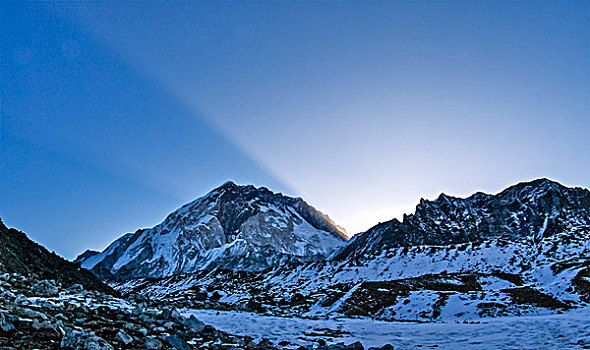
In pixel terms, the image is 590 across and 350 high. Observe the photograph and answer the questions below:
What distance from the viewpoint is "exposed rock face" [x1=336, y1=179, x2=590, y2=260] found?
123 meters

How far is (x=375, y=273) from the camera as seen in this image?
188 ft

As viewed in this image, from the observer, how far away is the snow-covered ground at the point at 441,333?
1477 cm

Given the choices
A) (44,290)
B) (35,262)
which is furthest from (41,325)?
(35,262)

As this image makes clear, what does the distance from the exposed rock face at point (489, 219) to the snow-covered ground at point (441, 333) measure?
98673 millimetres

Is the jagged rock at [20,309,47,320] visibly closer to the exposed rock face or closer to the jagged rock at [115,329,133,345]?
the jagged rock at [115,329,133,345]

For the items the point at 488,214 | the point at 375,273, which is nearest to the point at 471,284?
the point at 375,273

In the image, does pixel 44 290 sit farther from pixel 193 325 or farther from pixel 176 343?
pixel 176 343

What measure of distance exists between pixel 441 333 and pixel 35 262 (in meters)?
23.9

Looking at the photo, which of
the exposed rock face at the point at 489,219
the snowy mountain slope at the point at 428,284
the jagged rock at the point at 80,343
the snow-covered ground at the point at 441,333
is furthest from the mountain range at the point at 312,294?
the exposed rock face at the point at 489,219

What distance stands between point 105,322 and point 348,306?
25044 mm

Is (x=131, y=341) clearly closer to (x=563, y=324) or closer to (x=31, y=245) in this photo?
(x=563, y=324)

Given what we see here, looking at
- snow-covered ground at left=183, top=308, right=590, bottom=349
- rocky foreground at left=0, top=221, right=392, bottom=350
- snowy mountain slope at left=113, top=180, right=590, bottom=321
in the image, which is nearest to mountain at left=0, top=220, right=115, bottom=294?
rocky foreground at left=0, top=221, right=392, bottom=350

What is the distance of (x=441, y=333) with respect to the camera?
18016 mm

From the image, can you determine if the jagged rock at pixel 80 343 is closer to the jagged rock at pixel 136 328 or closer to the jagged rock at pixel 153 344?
the jagged rock at pixel 153 344
